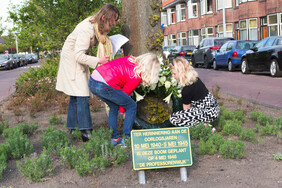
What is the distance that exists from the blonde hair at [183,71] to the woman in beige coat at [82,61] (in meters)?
0.93

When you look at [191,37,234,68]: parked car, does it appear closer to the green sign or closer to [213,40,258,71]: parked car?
[213,40,258,71]: parked car

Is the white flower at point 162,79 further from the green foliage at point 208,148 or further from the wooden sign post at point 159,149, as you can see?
the wooden sign post at point 159,149

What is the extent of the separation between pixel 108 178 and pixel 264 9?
88.5 feet

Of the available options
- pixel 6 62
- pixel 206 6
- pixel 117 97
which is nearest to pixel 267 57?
pixel 117 97

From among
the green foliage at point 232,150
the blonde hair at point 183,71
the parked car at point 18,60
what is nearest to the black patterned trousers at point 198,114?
the blonde hair at point 183,71

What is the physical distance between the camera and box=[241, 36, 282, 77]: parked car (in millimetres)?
14273

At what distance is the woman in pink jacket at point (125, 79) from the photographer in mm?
4277

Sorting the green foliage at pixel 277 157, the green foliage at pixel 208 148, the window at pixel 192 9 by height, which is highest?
the window at pixel 192 9

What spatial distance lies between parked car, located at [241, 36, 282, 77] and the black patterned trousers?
31.5 feet

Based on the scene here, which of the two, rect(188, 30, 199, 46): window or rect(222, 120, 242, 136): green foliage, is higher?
rect(188, 30, 199, 46): window

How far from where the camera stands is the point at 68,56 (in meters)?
5.22

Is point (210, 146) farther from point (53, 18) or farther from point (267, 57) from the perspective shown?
point (267, 57)

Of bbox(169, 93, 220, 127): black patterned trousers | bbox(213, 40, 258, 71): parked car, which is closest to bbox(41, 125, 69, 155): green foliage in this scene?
bbox(169, 93, 220, 127): black patterned trousers

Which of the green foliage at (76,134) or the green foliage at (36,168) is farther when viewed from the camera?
the green foliage at (76,134)
